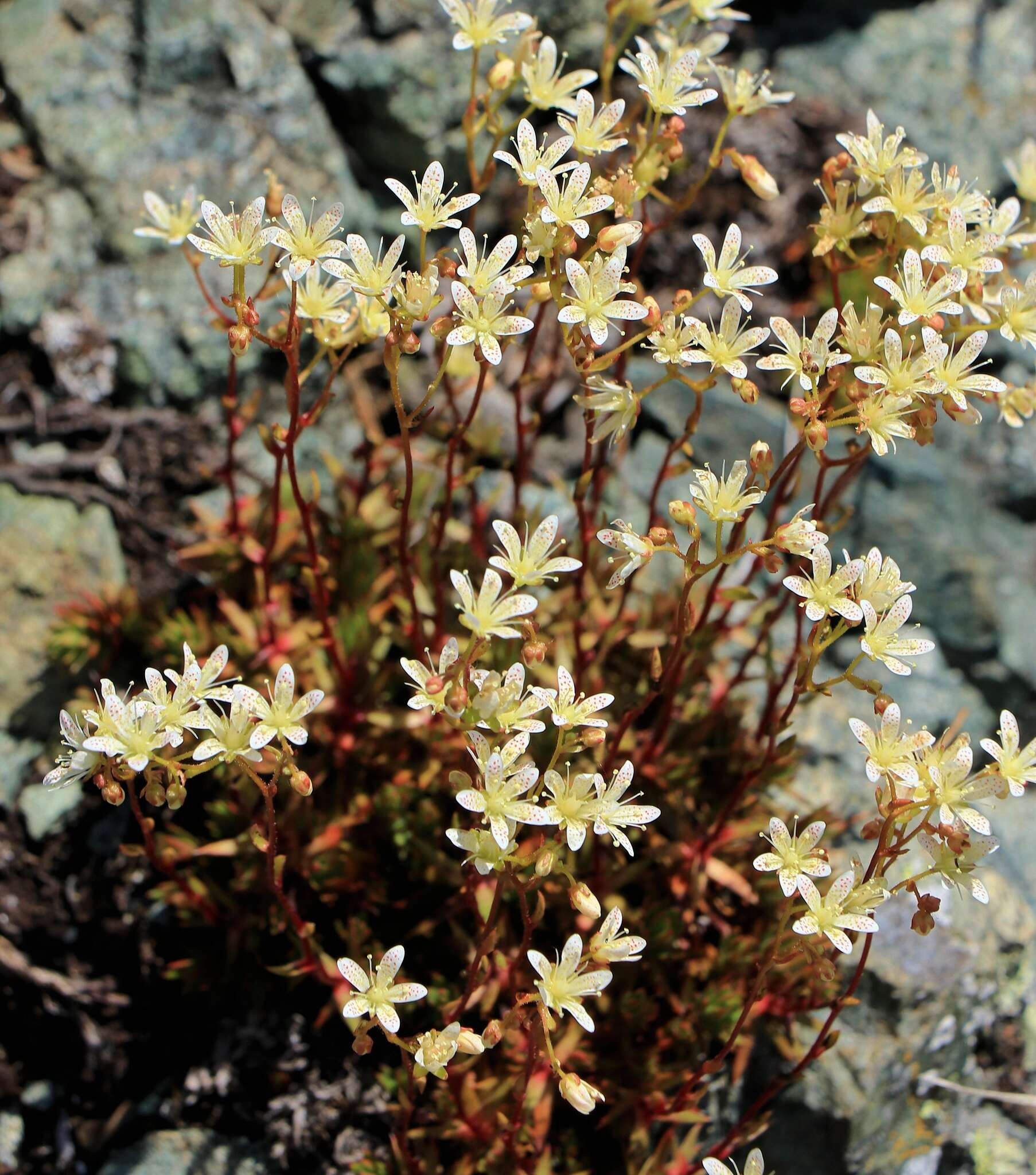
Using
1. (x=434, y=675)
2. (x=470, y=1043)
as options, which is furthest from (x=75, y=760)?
(x=470, y=1043)

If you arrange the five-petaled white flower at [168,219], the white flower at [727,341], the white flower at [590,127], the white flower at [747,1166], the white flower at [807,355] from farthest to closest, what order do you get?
the five-petaled white flower at [168,219], the white flower at [590,127], the white flower at [727,341], the white flower at [807,355], the white flower at [747,1166]

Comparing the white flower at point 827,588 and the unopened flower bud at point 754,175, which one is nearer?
the white flower at point 827,588

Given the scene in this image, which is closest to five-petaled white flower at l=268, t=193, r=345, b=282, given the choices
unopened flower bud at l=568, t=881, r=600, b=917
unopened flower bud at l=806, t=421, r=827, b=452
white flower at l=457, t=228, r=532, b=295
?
white flower at l=457, t=228, r=532, b=295

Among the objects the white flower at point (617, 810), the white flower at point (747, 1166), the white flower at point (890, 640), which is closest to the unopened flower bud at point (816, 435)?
the white flower at point (890, 640)

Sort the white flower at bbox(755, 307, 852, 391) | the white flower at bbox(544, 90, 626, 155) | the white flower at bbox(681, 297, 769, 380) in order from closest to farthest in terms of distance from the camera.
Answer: the white flower at bbox(755, 307, 852, 391) → the white flower at bbox(681, 297, 769, 380) → the white flower at bbox(544, 90, 626, 155)

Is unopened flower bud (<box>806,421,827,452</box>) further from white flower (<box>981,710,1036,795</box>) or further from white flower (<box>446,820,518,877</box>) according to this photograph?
white flower (<box>446,820,518,877</box>)

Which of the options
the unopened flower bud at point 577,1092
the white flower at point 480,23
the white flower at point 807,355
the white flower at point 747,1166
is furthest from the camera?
the white flower at point 480,23

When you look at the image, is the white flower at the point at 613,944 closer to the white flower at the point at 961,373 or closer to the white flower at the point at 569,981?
the white flower at the point at 569,981
